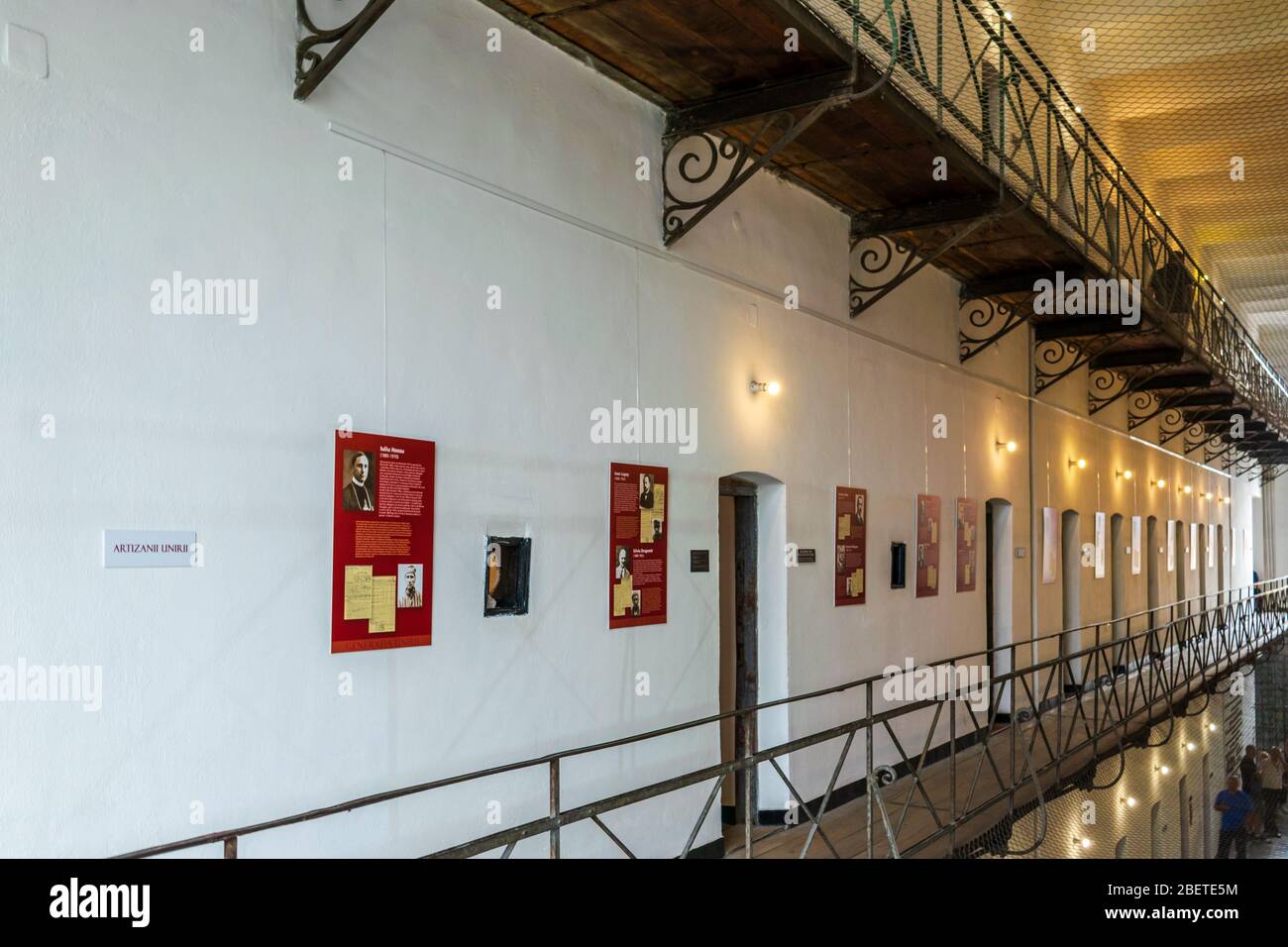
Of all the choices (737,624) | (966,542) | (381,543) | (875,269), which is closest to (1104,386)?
(966,542)

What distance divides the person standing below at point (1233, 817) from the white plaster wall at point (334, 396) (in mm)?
2859

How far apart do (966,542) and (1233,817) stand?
8.67ft

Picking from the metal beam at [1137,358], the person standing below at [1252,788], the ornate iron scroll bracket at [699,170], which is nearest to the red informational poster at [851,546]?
the ornate iron scroll bracket at [699,170]

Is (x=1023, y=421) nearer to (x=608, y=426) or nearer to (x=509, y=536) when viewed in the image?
(x=608, y=426)

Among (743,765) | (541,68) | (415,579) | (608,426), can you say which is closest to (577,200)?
(541,68)

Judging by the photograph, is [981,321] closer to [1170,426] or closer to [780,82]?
[780,82]

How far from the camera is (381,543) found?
11.8 feet

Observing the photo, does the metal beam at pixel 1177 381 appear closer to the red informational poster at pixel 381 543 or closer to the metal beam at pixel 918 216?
the metal beam at pixel 918 216

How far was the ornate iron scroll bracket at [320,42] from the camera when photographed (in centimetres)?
330

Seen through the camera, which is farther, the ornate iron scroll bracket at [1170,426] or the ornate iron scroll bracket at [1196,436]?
the ornate iron scroll bracket at [1196,436]

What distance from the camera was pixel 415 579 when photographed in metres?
3.74

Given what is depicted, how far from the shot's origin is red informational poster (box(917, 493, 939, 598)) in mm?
7930

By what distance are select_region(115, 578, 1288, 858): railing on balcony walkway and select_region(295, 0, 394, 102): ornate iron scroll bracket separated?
6.74 feet

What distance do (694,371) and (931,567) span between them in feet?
11.2
